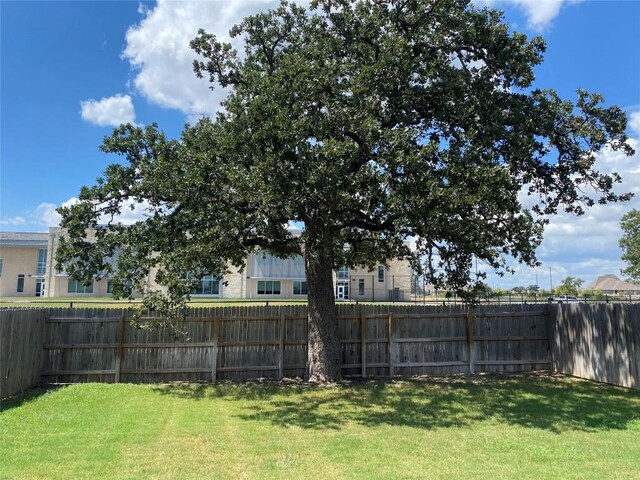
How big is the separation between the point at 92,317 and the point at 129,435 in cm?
608

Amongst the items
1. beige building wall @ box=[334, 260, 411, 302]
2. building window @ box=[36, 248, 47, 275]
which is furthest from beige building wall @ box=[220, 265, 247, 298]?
building window @ box=[36, 248, 47, 275]

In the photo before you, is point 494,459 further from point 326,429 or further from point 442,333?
point 442,333

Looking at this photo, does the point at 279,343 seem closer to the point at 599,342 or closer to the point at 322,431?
the point at 322,431

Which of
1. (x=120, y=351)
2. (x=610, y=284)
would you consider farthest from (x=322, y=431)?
(x=610, y=284)

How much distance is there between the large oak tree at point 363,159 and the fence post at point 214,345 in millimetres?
2032

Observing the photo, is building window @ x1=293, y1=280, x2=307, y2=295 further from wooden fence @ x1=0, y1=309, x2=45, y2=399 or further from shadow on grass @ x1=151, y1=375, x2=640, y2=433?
wooden fence @ x1=0, y1=309, x2=45, y2=399

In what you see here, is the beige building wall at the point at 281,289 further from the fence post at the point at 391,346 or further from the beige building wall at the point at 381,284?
the fence post at the point at 391,346

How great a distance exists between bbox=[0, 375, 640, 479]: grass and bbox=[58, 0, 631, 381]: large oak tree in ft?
7.48

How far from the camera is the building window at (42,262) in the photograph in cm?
5894

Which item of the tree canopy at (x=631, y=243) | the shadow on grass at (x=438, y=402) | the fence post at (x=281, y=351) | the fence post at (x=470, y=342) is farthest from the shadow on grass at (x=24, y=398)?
the tree canopy at (x=631, y=243)

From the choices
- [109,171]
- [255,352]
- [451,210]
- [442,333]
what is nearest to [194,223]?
[109,171]

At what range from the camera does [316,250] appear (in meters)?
11.4

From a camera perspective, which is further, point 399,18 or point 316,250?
point 316,250

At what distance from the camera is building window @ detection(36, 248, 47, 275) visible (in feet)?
193
